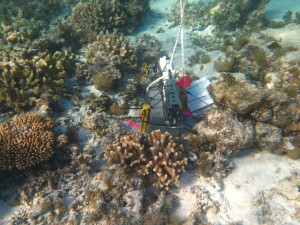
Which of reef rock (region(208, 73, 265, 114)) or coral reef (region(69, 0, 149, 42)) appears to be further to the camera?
coral reef (region(69, 0, 149, 42))

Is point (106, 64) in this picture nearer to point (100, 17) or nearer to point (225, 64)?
point (225, 64)

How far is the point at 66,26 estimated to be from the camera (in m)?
8.67

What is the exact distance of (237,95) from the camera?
531 centimetres

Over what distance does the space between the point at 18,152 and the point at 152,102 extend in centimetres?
365

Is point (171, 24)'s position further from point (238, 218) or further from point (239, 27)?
point (238, 218)

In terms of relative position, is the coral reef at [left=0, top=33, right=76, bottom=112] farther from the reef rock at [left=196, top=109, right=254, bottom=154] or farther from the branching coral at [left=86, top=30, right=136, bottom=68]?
the reef rock at [left=196, top=109, right=254, bottom=154]

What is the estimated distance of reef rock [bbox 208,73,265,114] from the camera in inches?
205

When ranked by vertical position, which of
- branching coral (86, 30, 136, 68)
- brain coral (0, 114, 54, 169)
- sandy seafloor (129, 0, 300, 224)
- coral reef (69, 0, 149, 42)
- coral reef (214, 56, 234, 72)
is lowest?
sandy seafloor (129, 0, 300, 224)

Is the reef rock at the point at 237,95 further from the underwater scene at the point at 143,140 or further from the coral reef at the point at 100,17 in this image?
the coral reef at the point at 100,17

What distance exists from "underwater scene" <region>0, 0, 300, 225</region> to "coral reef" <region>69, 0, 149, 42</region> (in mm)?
2404

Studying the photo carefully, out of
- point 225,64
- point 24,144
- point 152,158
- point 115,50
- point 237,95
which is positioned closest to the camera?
point 24,144

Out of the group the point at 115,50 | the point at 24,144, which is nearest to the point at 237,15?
Answer: the point at 115,50

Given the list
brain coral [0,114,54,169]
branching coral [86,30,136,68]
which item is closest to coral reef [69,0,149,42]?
branching coral [86,30,136,68]

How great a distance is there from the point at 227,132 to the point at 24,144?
16.7 feet
